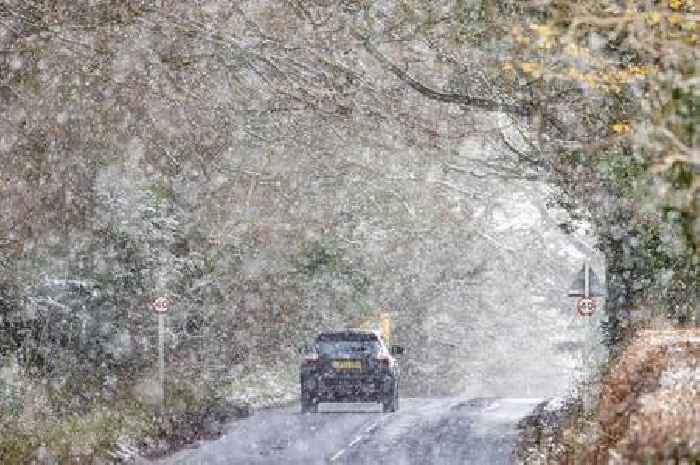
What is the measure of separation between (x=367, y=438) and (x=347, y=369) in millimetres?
4736

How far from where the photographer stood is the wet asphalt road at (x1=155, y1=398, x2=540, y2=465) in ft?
60.9

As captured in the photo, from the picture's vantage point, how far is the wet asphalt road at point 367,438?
18.6 m

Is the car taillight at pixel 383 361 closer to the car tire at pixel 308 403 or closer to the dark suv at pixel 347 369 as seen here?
the dark suv at pixel 347 369

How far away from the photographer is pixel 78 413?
21.1 meters

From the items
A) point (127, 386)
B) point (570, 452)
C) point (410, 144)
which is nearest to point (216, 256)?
point (127, 386)

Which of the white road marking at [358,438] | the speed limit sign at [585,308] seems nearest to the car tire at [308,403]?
the white road marking at [358,438]

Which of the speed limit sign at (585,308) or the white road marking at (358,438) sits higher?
the speed limit sign at (585,308)

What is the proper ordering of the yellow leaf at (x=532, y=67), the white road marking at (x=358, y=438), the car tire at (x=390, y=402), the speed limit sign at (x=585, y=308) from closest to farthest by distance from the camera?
the yellow leaf at (x=532, y=67)
the white road marking at (x=358, y=438)
the speed limit sign at (x=585, y=308)
the car tire at (x=390, y=402)

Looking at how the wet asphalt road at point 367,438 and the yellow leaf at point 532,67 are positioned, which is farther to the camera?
the wet asphalt road at point 367,438

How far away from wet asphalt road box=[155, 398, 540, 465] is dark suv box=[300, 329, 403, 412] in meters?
0.42

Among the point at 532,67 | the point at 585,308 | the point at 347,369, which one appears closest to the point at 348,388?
the point at 347,369

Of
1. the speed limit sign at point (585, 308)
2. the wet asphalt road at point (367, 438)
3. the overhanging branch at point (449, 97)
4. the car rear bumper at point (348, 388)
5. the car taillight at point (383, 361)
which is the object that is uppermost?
the overhanging branch at point (449, 97)

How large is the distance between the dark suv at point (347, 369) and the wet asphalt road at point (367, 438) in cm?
42

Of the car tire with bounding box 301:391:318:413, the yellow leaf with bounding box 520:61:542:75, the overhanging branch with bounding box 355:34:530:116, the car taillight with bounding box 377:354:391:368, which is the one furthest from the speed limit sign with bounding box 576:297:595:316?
the yellow leaf with bounding box 520:61:542:75
